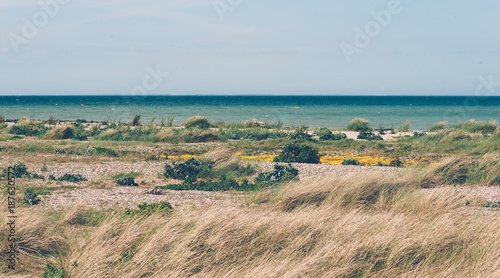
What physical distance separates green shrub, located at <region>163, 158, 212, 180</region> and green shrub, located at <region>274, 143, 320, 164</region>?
3.39 m

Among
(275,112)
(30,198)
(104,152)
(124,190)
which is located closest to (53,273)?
(30,198)

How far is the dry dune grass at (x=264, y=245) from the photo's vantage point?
4371 millimetres

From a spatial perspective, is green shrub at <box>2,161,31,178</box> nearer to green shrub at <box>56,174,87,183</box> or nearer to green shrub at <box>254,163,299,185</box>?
green shrub at <box>56,174,87,183</box>

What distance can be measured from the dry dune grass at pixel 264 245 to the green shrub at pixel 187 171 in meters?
4.69

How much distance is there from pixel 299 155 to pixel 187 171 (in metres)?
4.39

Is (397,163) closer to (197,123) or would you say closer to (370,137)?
(370,137)

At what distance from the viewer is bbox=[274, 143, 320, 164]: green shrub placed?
1380 centimetres

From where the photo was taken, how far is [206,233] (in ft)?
16.6

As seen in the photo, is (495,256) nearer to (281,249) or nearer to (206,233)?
(281,249)

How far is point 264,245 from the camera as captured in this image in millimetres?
4965

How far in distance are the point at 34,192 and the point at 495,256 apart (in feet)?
24.4

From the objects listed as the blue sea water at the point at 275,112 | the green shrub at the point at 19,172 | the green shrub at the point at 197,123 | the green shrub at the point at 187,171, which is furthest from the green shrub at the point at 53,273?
the blue sea water at the point at 275,112

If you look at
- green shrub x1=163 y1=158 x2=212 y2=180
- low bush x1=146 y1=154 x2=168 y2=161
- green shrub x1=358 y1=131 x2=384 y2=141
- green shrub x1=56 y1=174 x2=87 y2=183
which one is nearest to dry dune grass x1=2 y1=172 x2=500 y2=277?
green shrub x1=56 y1=174 x2=87 y2=183

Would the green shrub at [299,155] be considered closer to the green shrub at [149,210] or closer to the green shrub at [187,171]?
the green shrub at [187,171]
